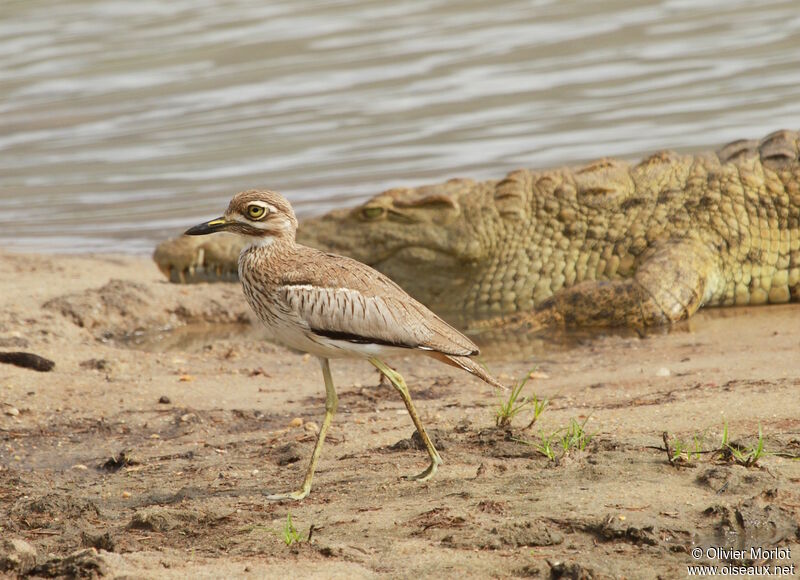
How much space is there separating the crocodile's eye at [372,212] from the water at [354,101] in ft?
7.23

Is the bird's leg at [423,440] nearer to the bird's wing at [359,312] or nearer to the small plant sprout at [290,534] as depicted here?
the bird's wing at [359,312]

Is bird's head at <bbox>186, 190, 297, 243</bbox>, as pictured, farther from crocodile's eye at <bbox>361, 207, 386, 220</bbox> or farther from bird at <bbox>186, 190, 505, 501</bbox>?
crocodile's eye at <bbox>361, 207, 386, 220</bbox>

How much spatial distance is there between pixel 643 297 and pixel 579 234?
120cm

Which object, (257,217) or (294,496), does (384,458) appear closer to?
(294,496)

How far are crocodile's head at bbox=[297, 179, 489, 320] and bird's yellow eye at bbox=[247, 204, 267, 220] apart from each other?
4460 mm

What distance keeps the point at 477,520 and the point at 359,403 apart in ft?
6.61

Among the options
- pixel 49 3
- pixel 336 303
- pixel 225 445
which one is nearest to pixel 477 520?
pixel 336 303

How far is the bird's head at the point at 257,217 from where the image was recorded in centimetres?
434

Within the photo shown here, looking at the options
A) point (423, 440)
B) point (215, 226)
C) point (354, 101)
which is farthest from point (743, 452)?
point (354, 101)

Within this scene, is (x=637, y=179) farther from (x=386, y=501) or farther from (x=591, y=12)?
(x=591, y=12)

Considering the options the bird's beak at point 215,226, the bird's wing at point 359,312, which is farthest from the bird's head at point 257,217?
the bird's wing at point 359,312

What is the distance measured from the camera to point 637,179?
8.71m

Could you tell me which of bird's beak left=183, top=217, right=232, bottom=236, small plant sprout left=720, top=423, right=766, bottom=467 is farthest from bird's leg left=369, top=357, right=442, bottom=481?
small plant sprout left=720, top=423, right=766, bottom=467

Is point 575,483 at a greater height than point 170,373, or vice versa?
point 575,483
